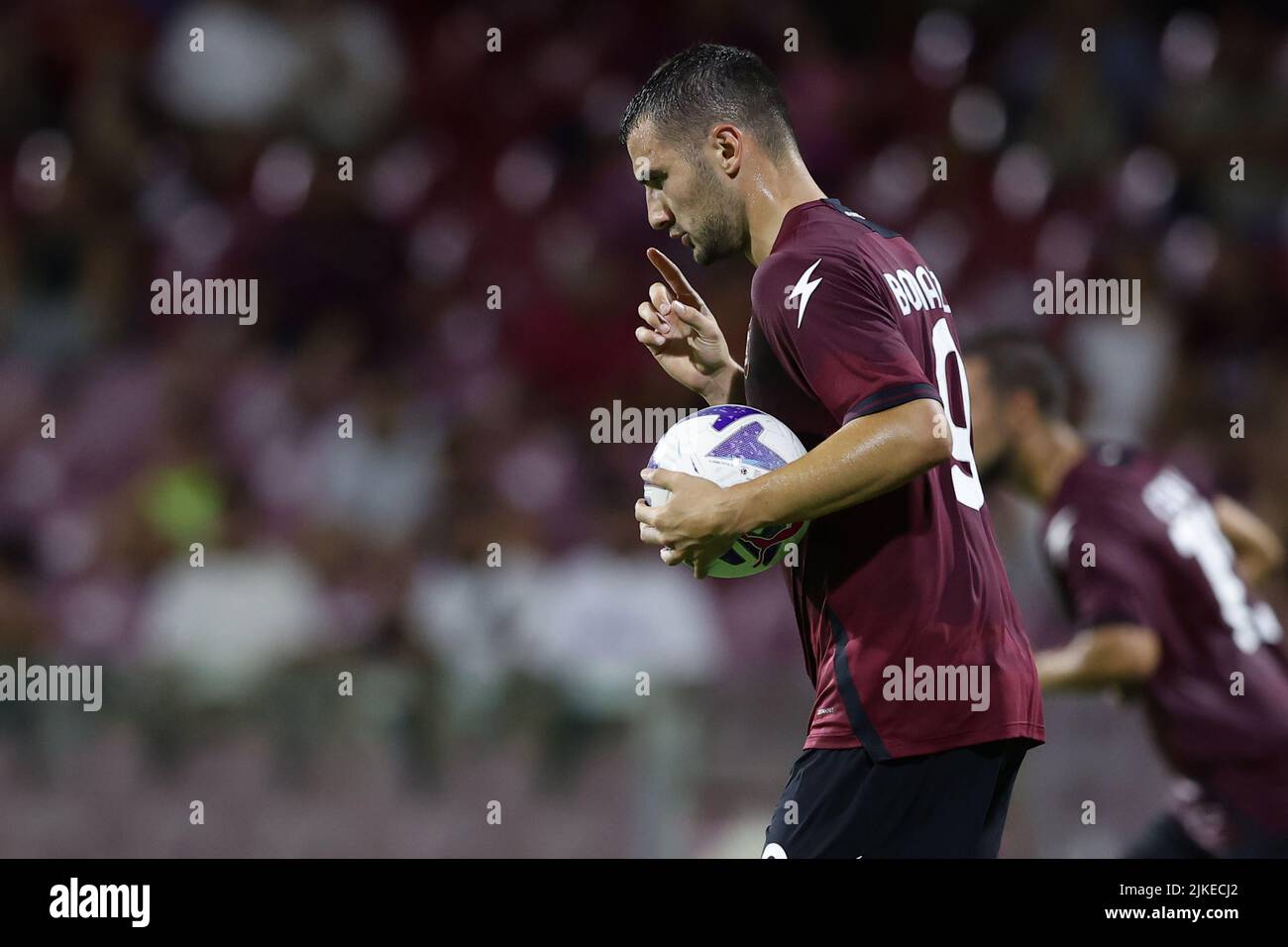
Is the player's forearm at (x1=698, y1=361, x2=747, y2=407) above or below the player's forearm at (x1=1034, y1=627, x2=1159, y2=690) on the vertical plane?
above

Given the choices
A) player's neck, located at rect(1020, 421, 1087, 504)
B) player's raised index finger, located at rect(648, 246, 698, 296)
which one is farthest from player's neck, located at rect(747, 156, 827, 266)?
player's neck, located at rect(1020, 421, 1087, 504)

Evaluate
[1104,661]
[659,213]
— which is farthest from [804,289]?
[1104,661]

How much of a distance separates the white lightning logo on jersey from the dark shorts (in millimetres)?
848

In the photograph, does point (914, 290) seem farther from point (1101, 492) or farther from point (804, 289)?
point (1101, 492)

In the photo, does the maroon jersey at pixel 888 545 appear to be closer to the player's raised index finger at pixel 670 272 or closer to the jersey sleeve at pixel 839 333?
the jersey sleeve at pixel 839 333

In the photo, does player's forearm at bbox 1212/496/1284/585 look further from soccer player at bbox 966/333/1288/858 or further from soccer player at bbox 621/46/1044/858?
soccer player at bbox 621/46/1044/858

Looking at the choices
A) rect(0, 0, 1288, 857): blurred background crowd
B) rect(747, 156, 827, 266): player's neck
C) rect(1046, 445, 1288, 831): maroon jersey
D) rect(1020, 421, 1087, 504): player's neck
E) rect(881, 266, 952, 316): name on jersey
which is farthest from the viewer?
rect(0, 0, 1288, 857): blurred background crowd

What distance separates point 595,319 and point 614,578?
1665 mm

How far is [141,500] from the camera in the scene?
23.1 feet

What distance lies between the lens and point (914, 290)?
3191mm

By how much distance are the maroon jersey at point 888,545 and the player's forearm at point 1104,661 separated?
1.51 meters

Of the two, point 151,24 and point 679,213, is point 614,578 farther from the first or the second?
point 151,24

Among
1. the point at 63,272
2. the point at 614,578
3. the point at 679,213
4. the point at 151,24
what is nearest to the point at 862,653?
the point at 679,213

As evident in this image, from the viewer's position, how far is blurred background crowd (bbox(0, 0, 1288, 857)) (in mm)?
5922
